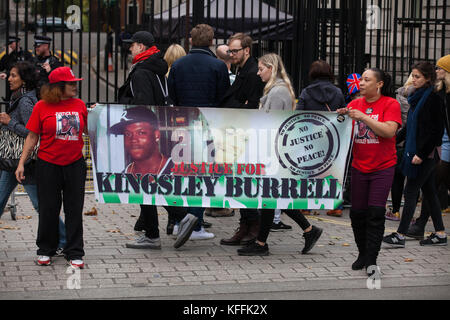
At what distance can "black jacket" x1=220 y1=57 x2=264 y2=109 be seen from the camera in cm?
845

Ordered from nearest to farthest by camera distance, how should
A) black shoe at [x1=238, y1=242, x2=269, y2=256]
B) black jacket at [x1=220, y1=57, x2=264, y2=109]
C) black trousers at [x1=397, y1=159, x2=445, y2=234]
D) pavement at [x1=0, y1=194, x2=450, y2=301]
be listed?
pavement at [x1=0, y1=194, x2=450, y2=301] < black shoe at [x1=238, y1=242, x2=269, y2=256] < black jacket at [x1=220, y1=57, x2=264, y2=109] < black trousers at [x1=397, y1=159, x2=445, y2=234]

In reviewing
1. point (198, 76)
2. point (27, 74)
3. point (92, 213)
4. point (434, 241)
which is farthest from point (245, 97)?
point (92, 213)

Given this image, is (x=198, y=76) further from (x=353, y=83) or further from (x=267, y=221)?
(x=353, y=83)

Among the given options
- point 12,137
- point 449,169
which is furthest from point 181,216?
point 449,169

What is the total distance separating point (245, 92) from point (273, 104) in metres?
0.60

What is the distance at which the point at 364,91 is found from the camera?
23.8 feet

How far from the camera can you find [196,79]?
27.3 feet

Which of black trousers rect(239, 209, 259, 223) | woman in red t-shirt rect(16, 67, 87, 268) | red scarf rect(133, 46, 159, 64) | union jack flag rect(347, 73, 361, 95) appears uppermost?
red scarf rect(133, 46, 159, 64)

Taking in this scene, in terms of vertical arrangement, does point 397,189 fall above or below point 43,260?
above

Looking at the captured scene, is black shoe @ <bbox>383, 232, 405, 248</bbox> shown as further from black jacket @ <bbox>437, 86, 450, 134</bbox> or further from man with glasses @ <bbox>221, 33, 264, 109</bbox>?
man with glasses @ <bbox>221, 33, 264, 109</bbox>

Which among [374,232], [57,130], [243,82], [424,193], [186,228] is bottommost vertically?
[186,228]

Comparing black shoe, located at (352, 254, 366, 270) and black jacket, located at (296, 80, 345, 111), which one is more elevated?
black jacket, located at (296, 80, 345, 111)

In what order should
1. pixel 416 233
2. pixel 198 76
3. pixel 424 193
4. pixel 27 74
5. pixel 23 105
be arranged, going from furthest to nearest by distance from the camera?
1. pixel 416 233
2. pixel 424 193
3. pixel 198 76
4. pixel 27 74
5. pixel 23 105

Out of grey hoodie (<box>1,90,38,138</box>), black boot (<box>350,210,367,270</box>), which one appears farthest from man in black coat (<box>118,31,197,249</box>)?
black boot (<box>350,210,367,270</box>)
